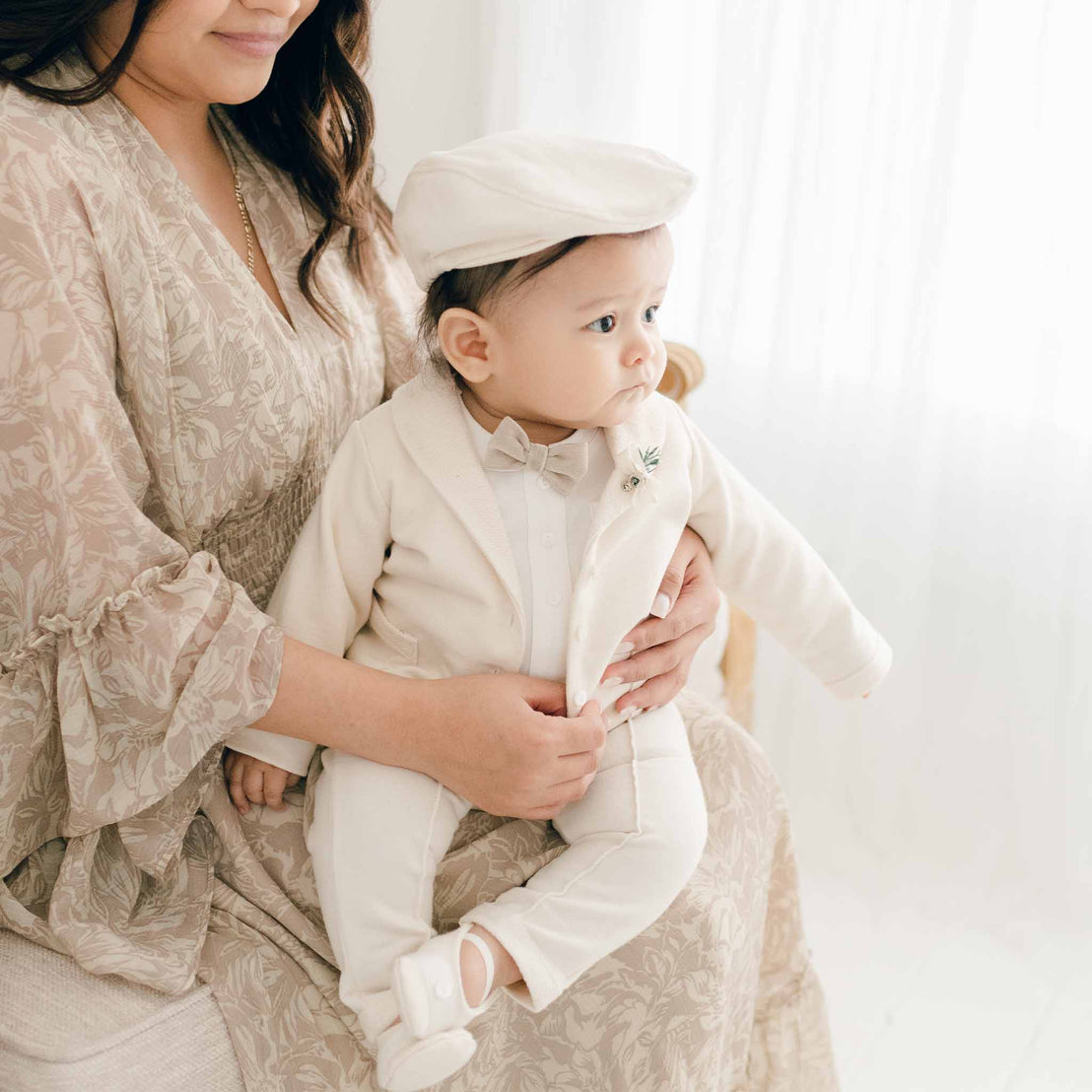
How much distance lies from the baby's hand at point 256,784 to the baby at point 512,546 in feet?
0.09

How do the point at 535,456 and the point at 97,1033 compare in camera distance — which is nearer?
the point at 97,1033

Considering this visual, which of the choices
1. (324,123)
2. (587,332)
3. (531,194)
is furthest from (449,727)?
(324,123)

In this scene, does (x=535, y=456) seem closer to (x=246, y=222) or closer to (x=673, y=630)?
(x=673, y=630)

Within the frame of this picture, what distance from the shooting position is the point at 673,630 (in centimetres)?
130

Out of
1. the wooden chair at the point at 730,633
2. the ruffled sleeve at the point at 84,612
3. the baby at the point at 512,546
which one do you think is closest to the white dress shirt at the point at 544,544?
the baby at the point at 512,546

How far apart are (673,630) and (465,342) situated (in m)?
0.39

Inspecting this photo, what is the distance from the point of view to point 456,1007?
1.00 meters

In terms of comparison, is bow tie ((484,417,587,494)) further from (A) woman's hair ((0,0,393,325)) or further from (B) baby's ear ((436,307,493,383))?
(A) woman's hair ((0,0,393,325))

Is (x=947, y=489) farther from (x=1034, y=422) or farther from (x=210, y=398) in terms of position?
(x=210, y=398)

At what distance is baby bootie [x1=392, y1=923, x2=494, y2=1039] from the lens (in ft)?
3.20

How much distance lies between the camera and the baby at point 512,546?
42.3 inches

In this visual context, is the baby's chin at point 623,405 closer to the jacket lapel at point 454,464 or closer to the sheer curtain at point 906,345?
the jacket lapel at point 454,464

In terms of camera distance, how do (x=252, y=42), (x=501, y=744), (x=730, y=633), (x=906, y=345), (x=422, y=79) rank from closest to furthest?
(x=501, y=744)
(x=252, y=42)
(x=730, y=633)
(x=906, y=345)
(x=422, y=79)

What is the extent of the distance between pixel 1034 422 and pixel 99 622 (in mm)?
1578
